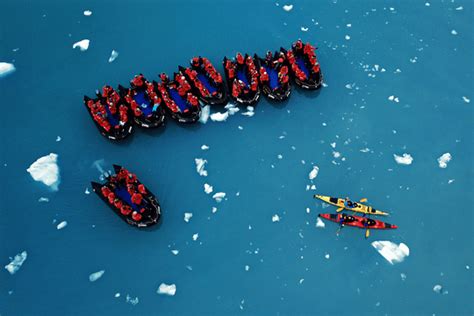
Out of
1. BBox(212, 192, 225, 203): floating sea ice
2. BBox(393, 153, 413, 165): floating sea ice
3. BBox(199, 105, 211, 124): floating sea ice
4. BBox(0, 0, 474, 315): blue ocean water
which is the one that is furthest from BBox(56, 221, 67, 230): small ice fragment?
BBox(393, 153, 413, 165): floating sea ice

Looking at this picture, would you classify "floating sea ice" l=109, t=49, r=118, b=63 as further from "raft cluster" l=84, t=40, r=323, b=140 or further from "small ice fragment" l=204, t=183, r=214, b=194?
"small ice fragment" l=204, t=183, r=214, b=194

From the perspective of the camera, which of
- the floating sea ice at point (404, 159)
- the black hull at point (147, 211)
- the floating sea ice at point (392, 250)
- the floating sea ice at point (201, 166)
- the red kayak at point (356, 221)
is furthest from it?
the floating sea ice at point (404, 159)

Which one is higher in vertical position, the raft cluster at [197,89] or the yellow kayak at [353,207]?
the raft cluster at [197,89]

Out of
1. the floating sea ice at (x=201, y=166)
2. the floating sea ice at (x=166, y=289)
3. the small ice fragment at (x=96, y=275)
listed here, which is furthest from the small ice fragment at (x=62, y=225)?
the floating sea ice at (x=201, y=166)

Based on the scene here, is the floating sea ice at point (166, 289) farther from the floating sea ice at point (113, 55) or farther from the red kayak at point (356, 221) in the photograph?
the floating sea ice at point (113, 55)

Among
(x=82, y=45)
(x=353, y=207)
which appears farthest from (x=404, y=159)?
(x=82, y=45)

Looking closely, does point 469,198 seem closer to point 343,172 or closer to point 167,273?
point 343,172
